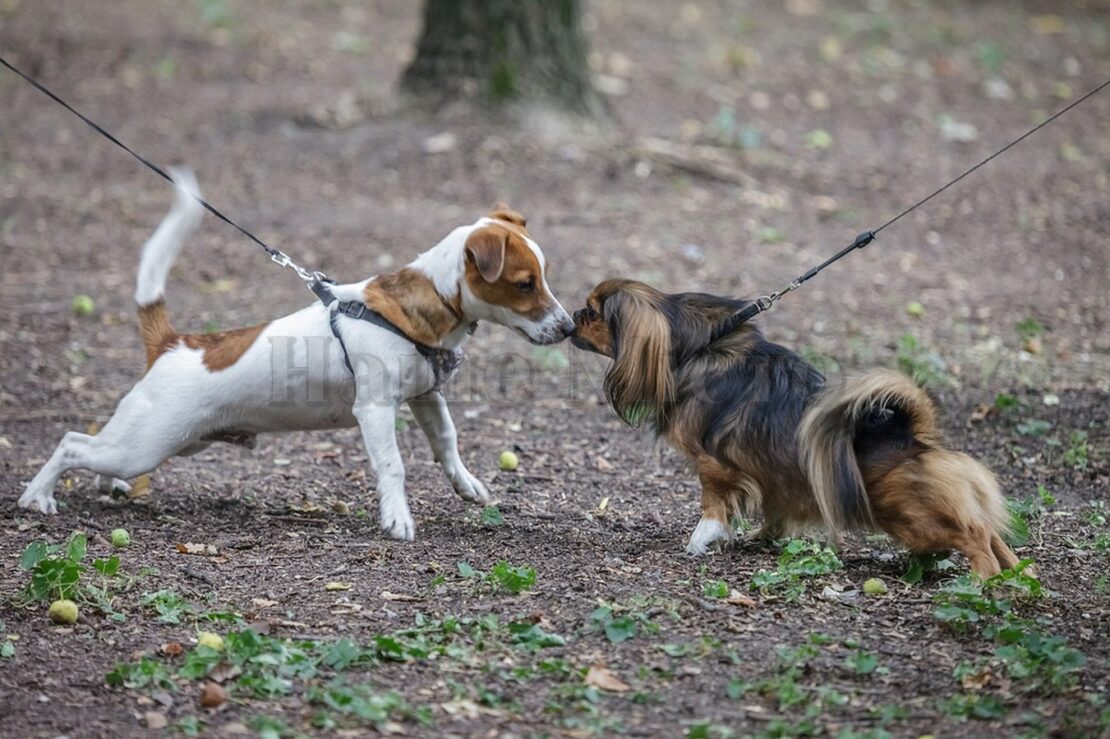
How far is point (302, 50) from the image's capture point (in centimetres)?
1509

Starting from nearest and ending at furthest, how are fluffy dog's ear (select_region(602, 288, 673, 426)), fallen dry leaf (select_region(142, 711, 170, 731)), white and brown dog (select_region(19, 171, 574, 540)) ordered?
1. fallen dry leaf (select_region(142, 711, 170, 731))
2. fluffy dog's ear (select_region(602, 288, 673, 426))
3. white and brown dog (select_region(19, 171, 574, 540))

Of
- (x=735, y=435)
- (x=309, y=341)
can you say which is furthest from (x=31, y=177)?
(x=735, y=435)

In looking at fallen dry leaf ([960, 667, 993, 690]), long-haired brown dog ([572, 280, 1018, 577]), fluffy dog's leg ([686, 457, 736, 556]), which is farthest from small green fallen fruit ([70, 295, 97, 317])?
fallen dry leaf ([960, 667, 993, 690])

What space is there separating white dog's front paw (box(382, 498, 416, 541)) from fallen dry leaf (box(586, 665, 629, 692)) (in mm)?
1570

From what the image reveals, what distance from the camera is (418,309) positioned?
5402 millimetres

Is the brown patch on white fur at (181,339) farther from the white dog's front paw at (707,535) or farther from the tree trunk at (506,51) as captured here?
the tree trunk at (506,51)

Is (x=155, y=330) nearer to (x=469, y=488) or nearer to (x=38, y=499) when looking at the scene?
(x=38, y=499)

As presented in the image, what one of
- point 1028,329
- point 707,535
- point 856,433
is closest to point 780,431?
point 856,433

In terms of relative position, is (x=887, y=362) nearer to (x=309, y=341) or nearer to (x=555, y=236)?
(x=555, y=236)

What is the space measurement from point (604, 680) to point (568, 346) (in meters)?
4.51

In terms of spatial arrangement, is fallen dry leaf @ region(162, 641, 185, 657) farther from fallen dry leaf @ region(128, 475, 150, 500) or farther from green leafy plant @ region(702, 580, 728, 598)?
fallen dry leaf @ region(128, 475, 150, 500)

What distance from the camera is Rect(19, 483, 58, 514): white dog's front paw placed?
5.66m

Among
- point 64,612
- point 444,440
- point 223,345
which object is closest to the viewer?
point 64,612

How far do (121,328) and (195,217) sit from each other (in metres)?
3.34
